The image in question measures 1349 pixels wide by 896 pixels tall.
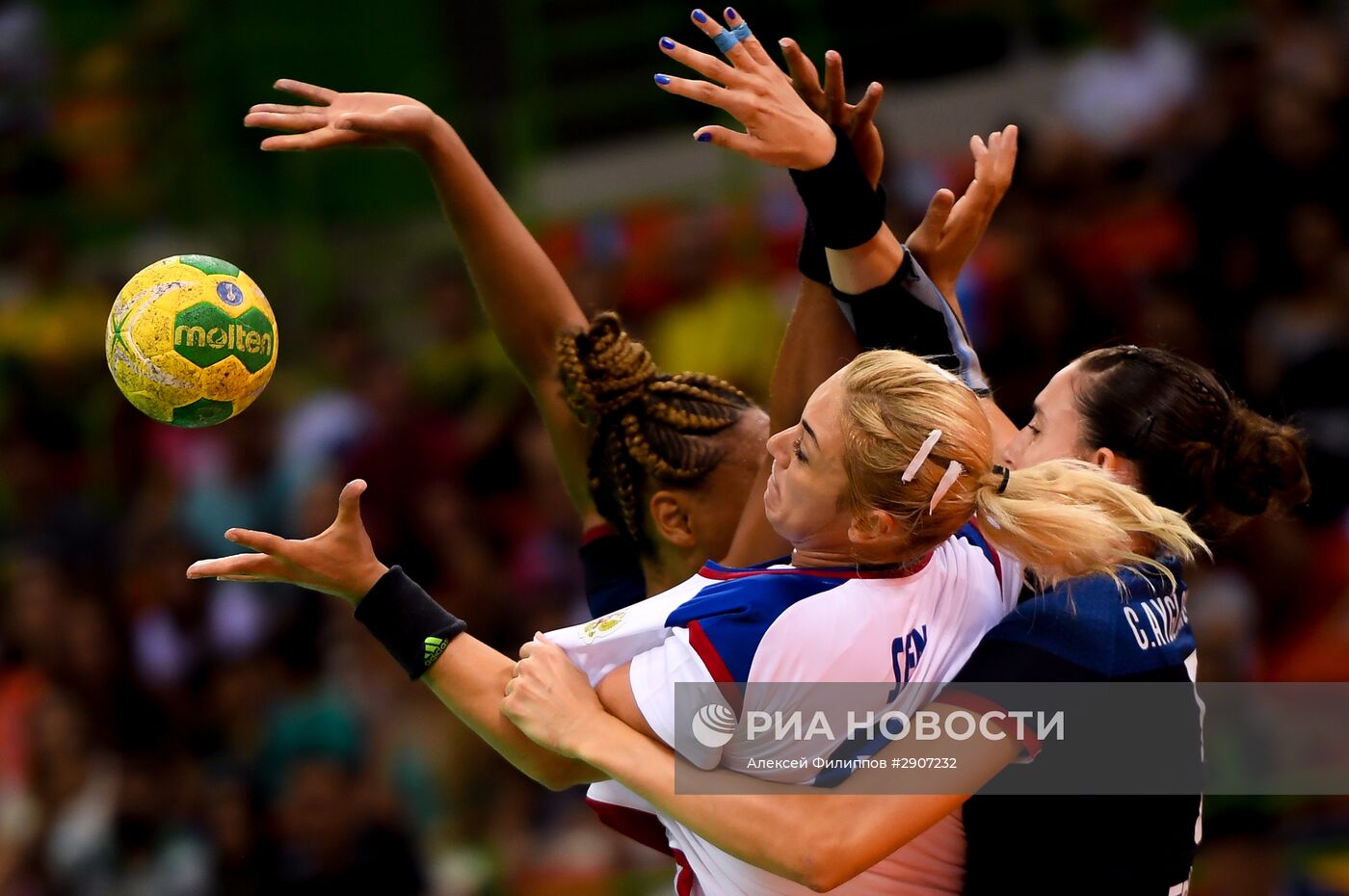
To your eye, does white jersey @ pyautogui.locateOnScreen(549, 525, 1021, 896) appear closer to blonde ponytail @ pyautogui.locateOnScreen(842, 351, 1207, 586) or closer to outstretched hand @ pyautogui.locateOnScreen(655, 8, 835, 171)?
blonde ponytail @ pyautogui.locateOnScreen(842, 351, 1207, 586)

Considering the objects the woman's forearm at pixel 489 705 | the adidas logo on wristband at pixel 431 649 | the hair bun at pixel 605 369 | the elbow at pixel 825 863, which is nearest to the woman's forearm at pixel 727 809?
the elbow at pixel 825 863

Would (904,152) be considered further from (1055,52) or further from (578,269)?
(578,269)

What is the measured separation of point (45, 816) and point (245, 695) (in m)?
1.15

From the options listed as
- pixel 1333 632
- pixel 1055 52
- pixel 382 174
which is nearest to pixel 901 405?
pixel 1333 632

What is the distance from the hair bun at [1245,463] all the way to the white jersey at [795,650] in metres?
0.43

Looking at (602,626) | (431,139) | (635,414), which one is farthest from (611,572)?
(431,139)

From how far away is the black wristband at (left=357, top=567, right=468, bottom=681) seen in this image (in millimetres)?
2844

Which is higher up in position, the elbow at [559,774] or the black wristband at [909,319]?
the black wristband at [909,319]

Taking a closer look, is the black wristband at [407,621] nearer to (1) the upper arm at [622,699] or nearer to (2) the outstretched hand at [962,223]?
(1) the upper arm at [622,699]

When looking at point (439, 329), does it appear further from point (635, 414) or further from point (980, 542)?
point (980, 542)

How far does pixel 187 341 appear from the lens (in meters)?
3.03

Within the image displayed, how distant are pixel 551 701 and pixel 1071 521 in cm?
89

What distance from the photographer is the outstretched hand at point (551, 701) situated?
2.69 m

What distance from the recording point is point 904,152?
8.40 m
